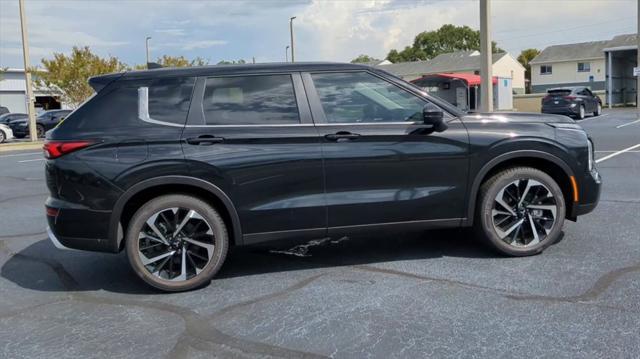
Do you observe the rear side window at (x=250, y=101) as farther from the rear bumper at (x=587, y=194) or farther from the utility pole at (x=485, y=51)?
the utility pole at (x=485, y=51)

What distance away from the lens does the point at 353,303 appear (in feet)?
14.4

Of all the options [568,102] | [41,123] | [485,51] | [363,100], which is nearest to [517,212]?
[363,100]

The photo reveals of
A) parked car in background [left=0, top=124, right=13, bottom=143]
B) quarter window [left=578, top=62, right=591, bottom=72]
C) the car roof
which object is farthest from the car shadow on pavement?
quarter window [left=578, top=62, right=591, bottom=72]

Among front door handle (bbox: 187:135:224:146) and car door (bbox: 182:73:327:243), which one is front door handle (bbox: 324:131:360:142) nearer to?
car door (bbox: 182:73:327:243)

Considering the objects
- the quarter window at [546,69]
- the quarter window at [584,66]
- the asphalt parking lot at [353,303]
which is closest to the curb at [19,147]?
the asphalt parking lot at [353,303]

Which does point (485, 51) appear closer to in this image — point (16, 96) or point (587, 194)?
point (587, 194)

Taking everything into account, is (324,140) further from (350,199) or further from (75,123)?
(75,123)

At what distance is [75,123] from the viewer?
15.7ft

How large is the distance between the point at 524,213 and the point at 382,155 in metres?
1.41

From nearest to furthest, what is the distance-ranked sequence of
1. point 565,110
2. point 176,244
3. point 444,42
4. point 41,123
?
point 176,244, point 565,110, point 41,123, point 444,42

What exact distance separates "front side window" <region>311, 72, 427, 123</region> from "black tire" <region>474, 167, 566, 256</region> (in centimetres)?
91

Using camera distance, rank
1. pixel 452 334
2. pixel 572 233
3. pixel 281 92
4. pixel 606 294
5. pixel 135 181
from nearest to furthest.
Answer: pixel 452 334, pixel 606 294, pixel 135 181, pixel 281 92, pixel 572 233

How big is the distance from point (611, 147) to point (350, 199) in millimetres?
11844

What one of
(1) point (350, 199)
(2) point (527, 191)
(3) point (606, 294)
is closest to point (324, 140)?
(1) point (350, 199)
